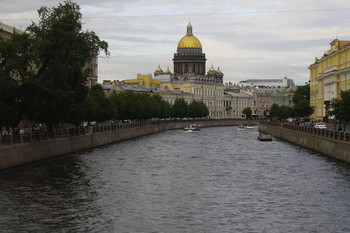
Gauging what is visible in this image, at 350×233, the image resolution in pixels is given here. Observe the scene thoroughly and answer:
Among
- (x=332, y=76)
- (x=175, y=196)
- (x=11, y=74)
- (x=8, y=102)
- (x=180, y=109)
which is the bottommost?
(x=175, y=196)

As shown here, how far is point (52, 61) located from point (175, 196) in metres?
20.3

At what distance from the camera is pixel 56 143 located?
50.0 metres

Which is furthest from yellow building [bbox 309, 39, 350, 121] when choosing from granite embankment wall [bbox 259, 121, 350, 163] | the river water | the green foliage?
the green foliage

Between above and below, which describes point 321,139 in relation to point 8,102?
below

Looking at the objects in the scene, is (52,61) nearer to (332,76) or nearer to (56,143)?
(56,143)

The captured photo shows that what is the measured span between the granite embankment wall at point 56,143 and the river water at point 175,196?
2.54ft

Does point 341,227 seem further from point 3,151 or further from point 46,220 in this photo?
point 3,151

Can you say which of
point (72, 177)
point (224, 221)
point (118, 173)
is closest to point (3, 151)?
point (72, 177)

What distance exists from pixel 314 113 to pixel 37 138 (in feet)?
267

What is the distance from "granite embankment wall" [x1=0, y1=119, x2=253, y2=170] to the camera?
1560 inches

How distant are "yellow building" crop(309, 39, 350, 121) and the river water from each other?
3674 cm

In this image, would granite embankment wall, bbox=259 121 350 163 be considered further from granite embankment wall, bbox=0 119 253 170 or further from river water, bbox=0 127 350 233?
granite embankment wall, bbox=0 119 253 170

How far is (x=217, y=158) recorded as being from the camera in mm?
53875

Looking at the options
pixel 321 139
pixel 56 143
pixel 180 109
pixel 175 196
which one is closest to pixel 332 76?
pixel 321 139
